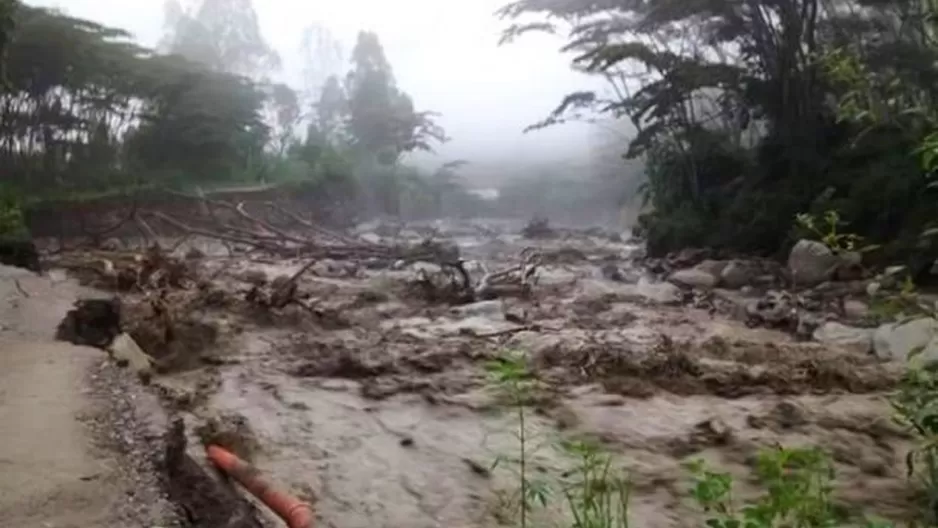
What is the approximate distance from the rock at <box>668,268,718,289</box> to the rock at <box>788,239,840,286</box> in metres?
1.09

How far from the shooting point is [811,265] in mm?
11867

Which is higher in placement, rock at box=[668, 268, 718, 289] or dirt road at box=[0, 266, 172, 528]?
dirt road at box=[0, 266, 172, 528]

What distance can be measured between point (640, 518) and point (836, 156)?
12.1 m

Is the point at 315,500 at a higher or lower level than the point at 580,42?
lower

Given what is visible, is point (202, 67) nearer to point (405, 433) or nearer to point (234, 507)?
point (405, 433)

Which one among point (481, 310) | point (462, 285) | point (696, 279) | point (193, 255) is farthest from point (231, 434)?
point (193, 255)

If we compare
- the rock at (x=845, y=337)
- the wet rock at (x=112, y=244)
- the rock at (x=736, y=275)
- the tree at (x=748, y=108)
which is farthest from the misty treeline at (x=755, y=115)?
the wet rock at (x=112, y=244)

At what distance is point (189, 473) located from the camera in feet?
11.3

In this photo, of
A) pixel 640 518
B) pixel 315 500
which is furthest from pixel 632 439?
pixel 315 500

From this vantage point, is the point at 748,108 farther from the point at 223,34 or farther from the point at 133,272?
the point at 223,34

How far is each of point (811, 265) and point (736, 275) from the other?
1.09 meters

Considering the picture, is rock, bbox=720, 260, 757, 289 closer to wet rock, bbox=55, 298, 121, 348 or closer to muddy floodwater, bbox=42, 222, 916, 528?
muddy floodwater, bbox=42, 222, 916, 528

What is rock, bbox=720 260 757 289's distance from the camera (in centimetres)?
1251

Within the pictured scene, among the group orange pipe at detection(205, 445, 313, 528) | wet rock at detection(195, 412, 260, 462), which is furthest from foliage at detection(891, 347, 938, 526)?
wet rock at detection(195, 412, 260, 462)
